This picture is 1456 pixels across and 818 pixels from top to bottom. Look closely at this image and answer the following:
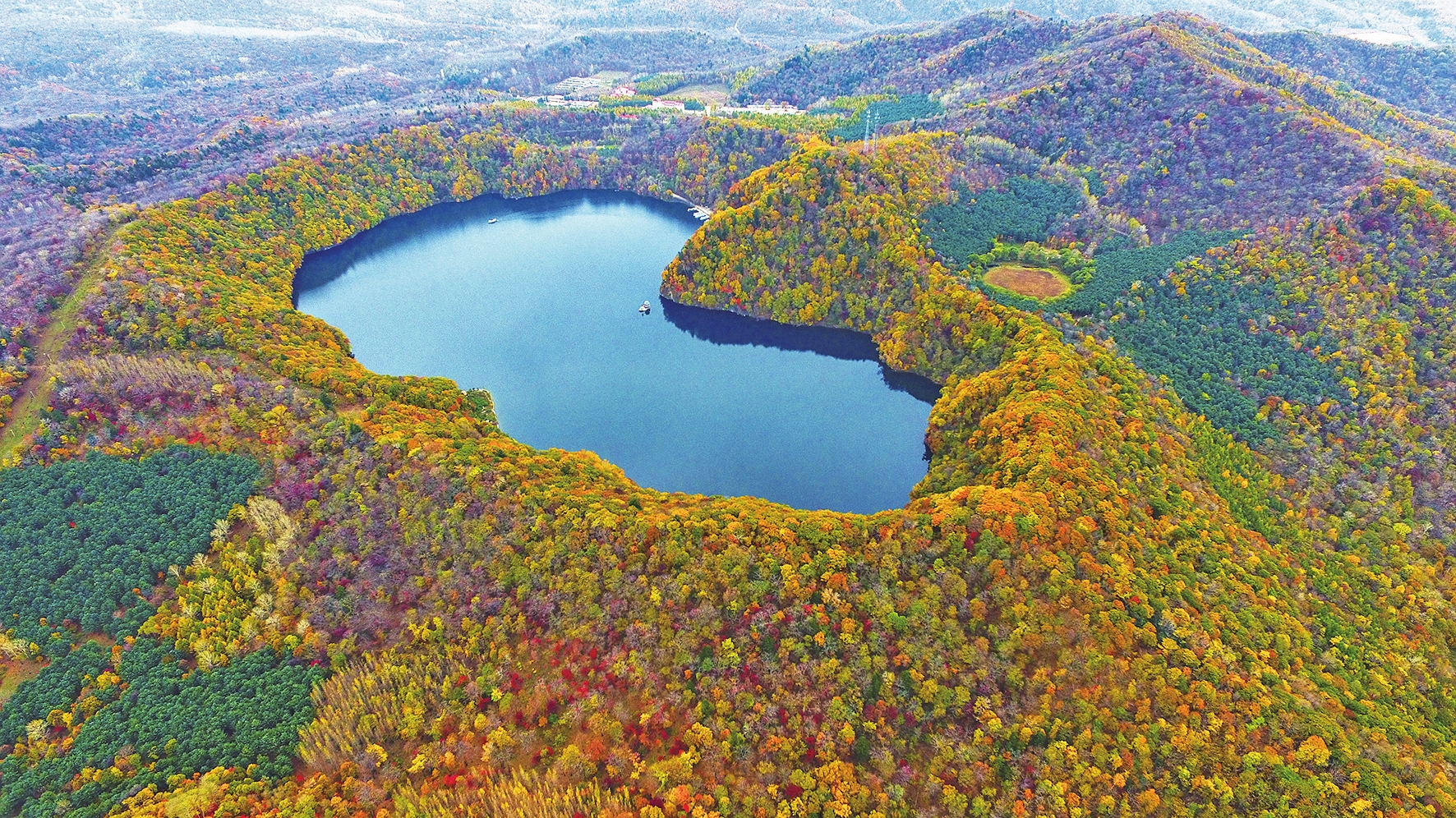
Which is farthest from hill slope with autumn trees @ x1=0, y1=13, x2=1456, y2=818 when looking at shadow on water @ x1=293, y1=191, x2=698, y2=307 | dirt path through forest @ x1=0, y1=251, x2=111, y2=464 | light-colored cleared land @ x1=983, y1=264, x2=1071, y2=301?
shadow on water @ x1=293, y1=191, x2=698, y2=307

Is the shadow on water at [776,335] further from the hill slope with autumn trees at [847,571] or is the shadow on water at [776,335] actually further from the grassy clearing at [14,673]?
the grassy clearing at [14,673]

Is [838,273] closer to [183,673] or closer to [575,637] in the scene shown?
[575,637]

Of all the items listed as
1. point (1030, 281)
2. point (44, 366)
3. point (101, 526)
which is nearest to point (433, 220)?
point (44, 366)

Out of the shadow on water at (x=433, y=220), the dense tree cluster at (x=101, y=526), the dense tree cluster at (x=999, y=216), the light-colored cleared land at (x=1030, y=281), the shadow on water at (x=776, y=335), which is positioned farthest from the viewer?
the shadow on water at (x=433, y=220)

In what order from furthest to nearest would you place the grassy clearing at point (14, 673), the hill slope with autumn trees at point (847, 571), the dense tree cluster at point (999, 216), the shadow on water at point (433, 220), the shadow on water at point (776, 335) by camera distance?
the shadow on water at point (433, 220) → the dense tree cluster at point (999, 216) → the shadow on water at point (776, 335) → the grassy clearing at point (14, 673) → the hill slope with autumn trees at point (847, 571)

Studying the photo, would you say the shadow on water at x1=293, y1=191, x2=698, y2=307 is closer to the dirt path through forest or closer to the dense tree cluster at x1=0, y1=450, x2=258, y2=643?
the dirt path through forest

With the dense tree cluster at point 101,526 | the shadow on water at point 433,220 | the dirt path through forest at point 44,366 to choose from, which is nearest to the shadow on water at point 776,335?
the shadow on water at point 433,220
